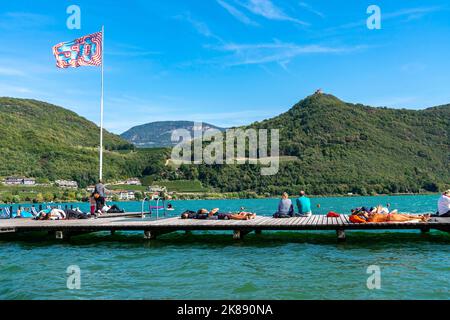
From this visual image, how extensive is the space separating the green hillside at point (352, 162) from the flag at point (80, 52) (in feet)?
441

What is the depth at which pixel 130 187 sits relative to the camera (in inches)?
6688

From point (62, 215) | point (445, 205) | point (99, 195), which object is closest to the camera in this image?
point (445, 205)

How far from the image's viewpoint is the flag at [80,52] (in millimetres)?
27078

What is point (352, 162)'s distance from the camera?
171 metres

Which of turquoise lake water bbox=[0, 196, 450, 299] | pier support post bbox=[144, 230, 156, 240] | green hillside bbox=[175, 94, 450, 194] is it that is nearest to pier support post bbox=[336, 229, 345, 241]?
turquoise lake water bbox=[0, 196, 450, 299]

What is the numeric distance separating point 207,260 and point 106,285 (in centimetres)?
477

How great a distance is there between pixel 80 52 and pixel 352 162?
509ft

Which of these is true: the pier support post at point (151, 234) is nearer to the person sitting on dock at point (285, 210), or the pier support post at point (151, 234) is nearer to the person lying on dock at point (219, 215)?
the person lying on dock at point (219, 215)

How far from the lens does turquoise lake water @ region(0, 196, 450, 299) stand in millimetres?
12008

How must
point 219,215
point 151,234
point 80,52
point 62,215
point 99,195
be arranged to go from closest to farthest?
1. point 151,234
2. point 219,215
3. point 62,215
4. point 99,195
5. point 80,52

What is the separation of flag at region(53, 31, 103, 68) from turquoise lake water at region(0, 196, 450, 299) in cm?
1127

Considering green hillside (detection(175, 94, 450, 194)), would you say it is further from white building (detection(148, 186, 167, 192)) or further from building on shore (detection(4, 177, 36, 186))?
building on shore (detection(4, 177, 36, 186))

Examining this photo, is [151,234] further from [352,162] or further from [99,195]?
[352,162]

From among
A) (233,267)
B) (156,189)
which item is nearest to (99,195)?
(233,267)
